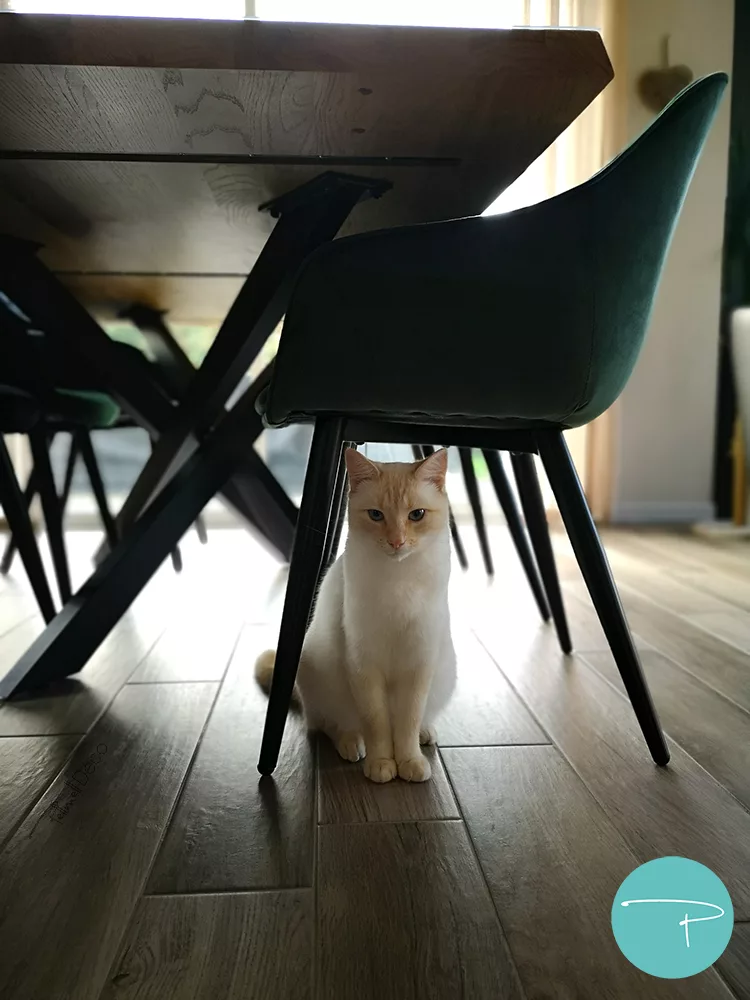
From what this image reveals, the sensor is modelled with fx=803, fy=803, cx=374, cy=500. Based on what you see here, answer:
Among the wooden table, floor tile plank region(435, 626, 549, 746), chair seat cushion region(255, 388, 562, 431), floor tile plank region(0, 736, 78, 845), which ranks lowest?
floor tile plank region(435, 626, 549, 746)

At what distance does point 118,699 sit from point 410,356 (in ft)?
2.71

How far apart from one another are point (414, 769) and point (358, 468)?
1.33 feet

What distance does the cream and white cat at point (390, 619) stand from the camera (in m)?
1.05

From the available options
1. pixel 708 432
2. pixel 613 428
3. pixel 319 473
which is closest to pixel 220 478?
pixel 319 473

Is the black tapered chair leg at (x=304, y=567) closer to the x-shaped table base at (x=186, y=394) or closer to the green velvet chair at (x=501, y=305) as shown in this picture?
the green velvet chair at (x=501, y=305)

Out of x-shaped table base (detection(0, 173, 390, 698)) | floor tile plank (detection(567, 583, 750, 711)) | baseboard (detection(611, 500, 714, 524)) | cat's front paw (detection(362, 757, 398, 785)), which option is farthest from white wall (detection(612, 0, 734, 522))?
cat's front paw (detection(362, 757, 398, 785))

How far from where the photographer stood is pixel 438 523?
111 cm

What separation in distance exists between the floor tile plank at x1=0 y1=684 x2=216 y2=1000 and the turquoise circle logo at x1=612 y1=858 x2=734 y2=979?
47 centimetres

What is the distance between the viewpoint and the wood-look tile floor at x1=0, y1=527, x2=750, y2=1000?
69 centimetres

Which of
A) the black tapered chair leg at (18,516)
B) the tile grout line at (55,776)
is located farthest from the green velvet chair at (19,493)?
the tile grout line at (55,776)

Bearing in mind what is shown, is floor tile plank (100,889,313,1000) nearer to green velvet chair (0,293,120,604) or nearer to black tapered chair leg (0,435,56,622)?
black tapered chair leg (0,435,56,622)

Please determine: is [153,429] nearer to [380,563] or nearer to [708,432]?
[380,563]

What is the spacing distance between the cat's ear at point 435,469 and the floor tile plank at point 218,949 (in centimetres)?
54

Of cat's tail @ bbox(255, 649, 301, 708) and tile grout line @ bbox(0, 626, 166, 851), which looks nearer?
tile grout line @ bbox(0, 626, 166, 851)
